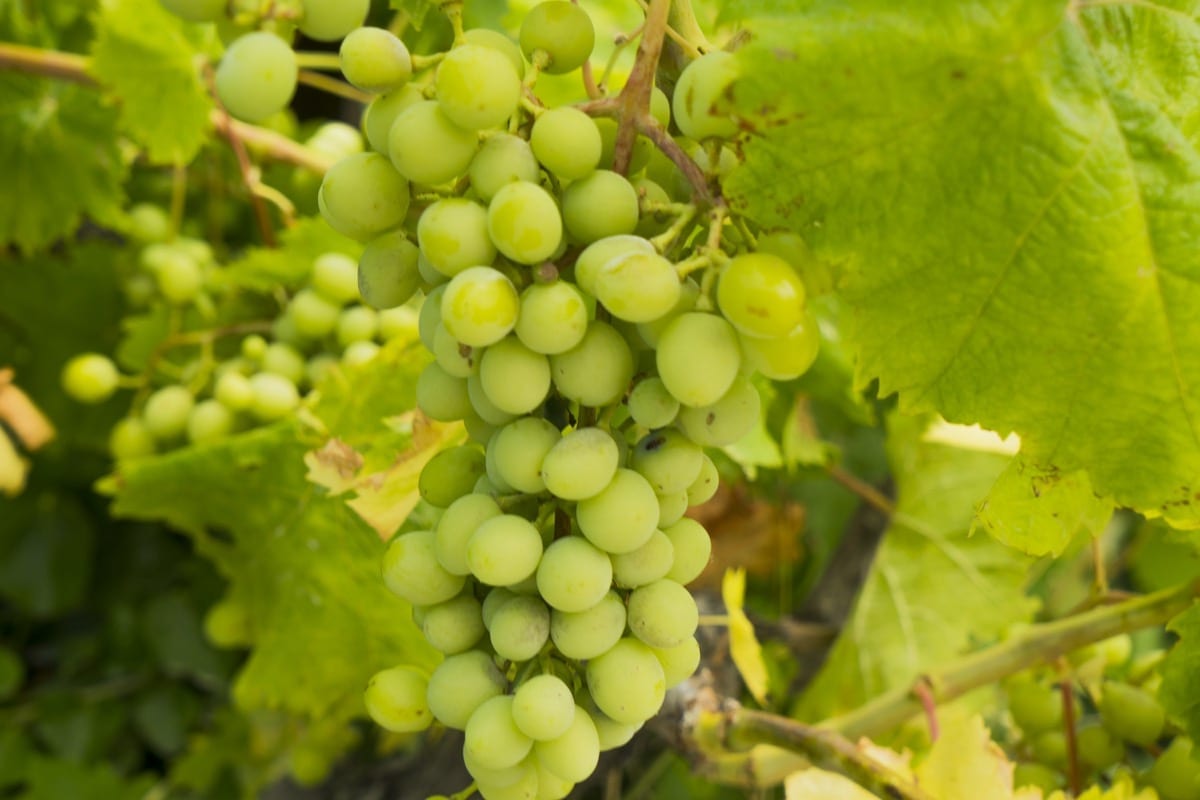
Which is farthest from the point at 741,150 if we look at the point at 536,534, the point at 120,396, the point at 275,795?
the point at 275,795

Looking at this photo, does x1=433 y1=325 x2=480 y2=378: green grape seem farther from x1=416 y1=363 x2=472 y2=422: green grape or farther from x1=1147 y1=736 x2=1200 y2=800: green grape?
x1=1147 y1=736 x2=1200 y2=800: green grape

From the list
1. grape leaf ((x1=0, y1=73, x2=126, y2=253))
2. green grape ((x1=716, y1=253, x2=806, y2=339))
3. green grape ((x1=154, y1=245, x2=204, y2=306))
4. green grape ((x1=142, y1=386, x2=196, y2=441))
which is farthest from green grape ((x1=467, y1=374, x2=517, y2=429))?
grape leaf ((x1=0, y1=73, x2=126, y2=253))

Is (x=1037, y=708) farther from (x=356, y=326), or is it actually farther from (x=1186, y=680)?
(x=356, y=326)

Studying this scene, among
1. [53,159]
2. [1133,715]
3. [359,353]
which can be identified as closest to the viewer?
[1133,715]

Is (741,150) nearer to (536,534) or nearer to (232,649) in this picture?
(536,534)

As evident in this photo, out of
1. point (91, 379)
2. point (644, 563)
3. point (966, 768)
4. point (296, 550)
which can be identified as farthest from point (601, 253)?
point (91, 379)

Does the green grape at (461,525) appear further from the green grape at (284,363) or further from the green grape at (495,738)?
the green grape at (284,363)
